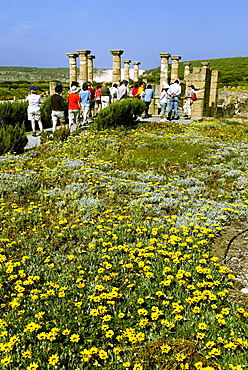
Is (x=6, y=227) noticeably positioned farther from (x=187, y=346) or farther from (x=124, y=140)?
(x=124, y=140)

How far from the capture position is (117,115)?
51.6 ft

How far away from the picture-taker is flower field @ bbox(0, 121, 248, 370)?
3.48 meters

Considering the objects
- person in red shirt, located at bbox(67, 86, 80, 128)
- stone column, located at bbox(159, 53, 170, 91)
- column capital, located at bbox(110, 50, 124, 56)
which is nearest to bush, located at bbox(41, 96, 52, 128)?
person in red shirt, located at bbox(67, 86, 80, 128)

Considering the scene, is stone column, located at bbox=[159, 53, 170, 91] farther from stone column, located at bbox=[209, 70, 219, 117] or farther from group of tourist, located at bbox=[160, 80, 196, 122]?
group of tourist, located at bbox=[160, 80, 196, 122]

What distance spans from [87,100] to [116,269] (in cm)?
1228

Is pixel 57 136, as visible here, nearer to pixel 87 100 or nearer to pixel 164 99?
pixel 87 100

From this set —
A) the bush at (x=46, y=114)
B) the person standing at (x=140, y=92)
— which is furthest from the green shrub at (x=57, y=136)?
the person standing at (x=140, y=92)

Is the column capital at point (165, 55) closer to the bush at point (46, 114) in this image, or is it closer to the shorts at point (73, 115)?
the bush at point (46, 114)

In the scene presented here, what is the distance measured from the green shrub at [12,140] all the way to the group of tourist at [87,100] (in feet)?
8.49

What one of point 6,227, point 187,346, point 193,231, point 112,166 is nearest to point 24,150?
point 112,166

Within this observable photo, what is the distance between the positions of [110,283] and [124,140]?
31.0ft

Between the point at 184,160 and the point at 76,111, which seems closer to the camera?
the point at 184,160

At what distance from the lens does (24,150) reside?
11688 mm

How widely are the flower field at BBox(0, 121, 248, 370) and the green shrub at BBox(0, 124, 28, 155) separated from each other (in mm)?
1273
